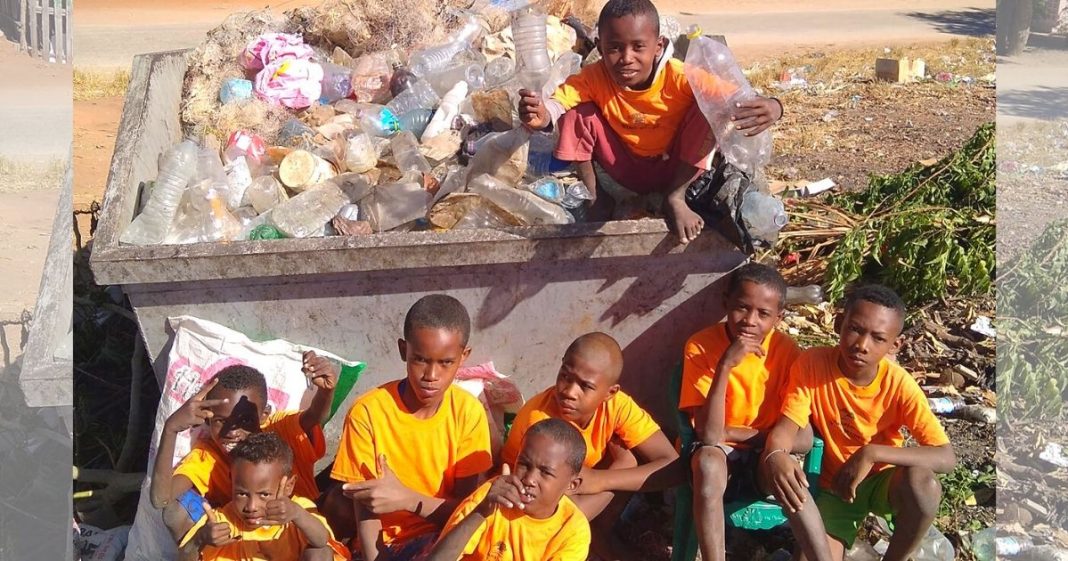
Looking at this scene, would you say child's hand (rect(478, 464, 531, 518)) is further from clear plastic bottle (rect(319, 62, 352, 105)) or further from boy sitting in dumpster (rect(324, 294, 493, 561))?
clear plastic bottle (rect(319, 62, 352, 105))

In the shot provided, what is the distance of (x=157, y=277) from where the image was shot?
10.5 feet

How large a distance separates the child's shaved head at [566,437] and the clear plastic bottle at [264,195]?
1.77 meters

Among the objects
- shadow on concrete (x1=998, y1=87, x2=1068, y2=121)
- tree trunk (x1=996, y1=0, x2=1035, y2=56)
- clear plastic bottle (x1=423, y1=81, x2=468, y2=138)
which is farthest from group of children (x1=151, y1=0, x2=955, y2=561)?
tree trunk (x1=996, y1=0, x2=1035, y2=56)

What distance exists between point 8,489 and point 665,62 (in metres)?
3.12

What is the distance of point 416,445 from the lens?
Result: 3059 mm

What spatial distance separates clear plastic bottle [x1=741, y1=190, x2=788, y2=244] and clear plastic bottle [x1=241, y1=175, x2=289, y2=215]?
1.92 metres

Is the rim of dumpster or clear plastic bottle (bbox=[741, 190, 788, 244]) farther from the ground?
clear plastic bottle (bbox=[741, 190, 788, 244])

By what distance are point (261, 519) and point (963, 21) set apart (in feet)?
42.1

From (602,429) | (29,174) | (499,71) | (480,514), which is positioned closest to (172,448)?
(480,514)

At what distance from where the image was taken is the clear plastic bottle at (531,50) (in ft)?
14.6

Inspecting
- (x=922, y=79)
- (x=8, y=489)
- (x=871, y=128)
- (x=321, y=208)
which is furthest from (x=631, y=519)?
(x=922, y=79)

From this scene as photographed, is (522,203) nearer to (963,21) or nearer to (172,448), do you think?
(172,448)

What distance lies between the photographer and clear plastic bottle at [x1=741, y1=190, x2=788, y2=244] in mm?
3326

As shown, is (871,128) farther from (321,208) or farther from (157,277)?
(157,277)
